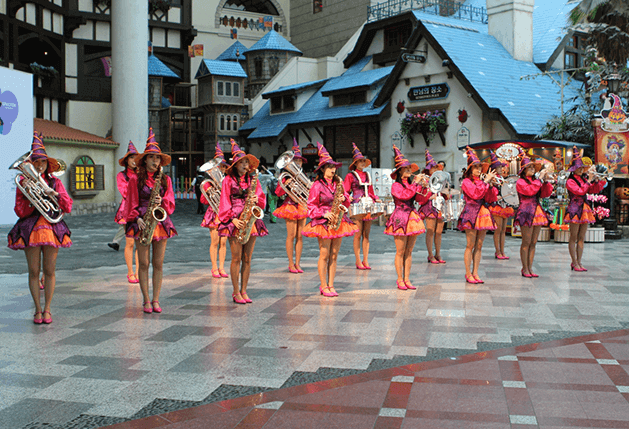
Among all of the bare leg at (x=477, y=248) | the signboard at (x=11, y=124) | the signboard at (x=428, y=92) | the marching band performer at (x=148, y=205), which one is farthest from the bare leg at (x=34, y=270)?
the signboard at (x=428, y=92)

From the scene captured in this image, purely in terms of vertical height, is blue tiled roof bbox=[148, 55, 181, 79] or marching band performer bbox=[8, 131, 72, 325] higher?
blue tiled roof bbox=[148, 55, 181, 79]

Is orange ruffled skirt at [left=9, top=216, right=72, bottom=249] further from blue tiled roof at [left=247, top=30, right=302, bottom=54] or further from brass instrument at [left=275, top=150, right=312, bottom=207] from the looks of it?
blue tiled roof at [left=247, top=30, right=302, bottom=54]

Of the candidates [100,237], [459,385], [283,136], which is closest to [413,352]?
[459,385]

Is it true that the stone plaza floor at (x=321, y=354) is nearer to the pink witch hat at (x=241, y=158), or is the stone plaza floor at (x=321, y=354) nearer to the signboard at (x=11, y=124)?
the pink witch hat at (x=241, y=158)

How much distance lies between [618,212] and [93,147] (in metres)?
22.6

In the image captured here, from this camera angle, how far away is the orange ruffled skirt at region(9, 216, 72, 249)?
751 centimetres

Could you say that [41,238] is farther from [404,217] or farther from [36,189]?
[404,217]


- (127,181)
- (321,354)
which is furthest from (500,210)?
(321,354)

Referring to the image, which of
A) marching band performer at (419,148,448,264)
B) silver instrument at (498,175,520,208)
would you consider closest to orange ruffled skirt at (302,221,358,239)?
marching band performer at (419,148,448,264)

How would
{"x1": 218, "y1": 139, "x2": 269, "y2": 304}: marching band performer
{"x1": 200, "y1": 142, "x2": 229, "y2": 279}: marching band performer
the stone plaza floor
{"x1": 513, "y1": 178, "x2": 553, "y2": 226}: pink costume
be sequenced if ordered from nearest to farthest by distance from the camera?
the stone plaza floor, {"x1": 218, "y1": 139, "x2": 269, "y2": 304}: marching band performer, {"x1": 200, "y1": 142, "x2": 229, "y2": 279}: marching band performer, {"x1": 513, "y1": 178, "x2": 553, "y2": 226}: pink costume

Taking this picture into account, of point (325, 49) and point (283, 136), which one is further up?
point (325, 49)

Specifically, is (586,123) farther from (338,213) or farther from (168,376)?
(168,376)

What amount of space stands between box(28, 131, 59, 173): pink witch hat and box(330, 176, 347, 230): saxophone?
3.79 m

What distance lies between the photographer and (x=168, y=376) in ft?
18.5
